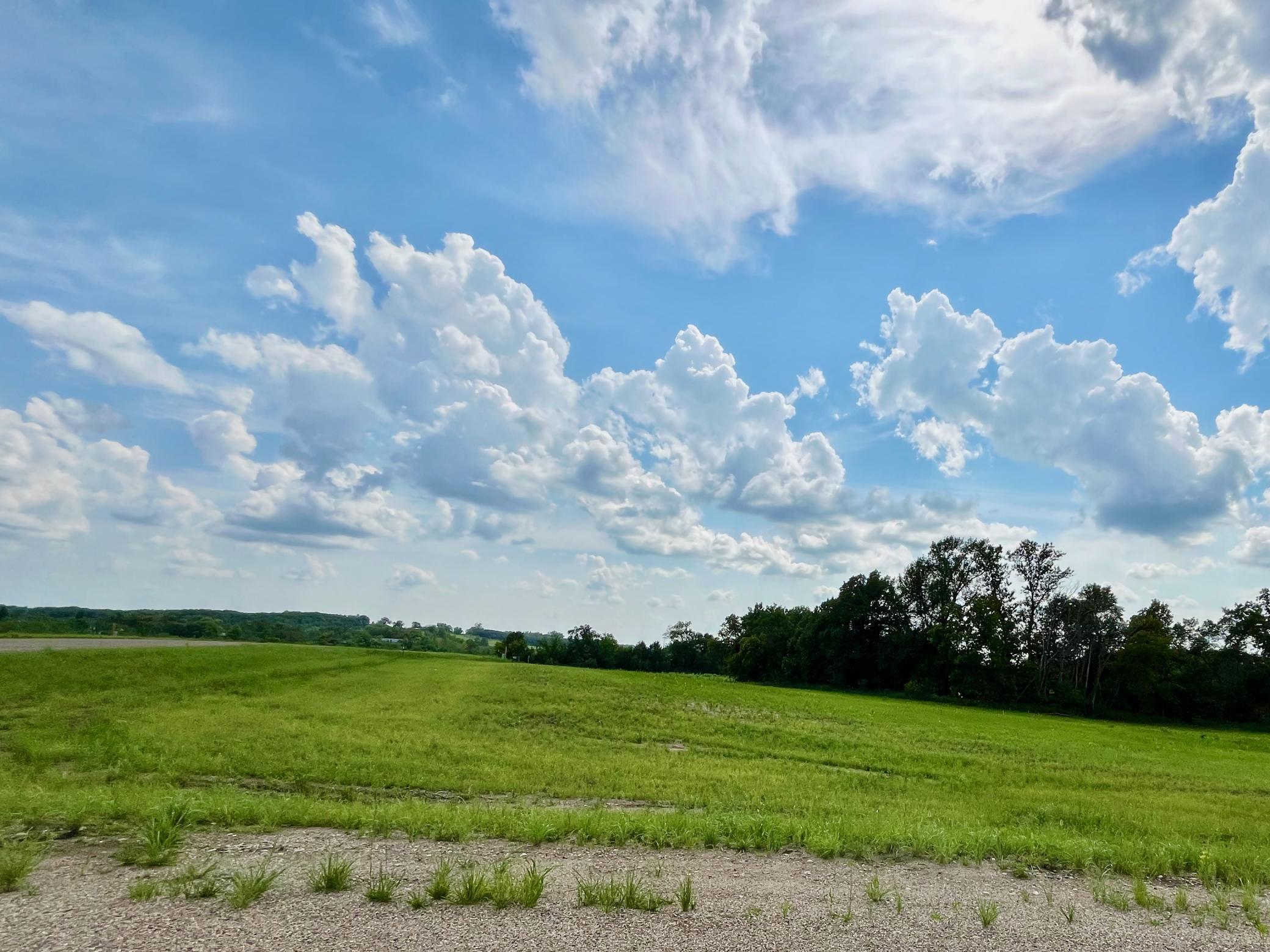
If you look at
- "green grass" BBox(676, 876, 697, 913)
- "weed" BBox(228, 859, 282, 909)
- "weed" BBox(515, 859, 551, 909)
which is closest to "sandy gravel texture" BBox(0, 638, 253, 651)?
"weed" BBox(228, 859, 282, 909)

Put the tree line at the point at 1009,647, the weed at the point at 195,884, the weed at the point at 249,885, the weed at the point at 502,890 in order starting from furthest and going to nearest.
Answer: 1. the tree line at the point at 1009,647
2. the weed at the point at 502,890
3. the weed at the point at 195,884
4. the weed at the point at 249,885

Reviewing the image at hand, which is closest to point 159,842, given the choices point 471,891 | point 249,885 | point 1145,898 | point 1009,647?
point 249,885

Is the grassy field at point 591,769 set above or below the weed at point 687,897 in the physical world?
below

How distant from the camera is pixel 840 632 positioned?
88.6 metres

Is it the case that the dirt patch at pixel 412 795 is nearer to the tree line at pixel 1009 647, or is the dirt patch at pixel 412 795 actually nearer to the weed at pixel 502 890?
the weed at pixel 502 890

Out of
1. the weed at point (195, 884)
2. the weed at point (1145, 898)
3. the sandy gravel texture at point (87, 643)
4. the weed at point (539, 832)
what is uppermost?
the weed at point (1145, 898)

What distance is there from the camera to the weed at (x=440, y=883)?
7863mm

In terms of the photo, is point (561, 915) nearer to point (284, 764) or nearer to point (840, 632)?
point (284, 764)

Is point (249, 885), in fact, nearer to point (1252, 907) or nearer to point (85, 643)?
point (1252, 907)

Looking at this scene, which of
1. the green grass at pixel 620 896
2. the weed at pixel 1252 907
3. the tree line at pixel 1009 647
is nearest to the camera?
the green grass at pixel 620 896

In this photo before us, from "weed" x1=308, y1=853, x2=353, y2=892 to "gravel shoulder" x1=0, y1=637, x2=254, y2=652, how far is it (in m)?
36.4

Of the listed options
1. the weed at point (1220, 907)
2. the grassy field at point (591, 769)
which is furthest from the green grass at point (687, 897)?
the weed at point (1220, 907)

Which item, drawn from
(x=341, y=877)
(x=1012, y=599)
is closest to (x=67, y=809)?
(x=341, y=877)

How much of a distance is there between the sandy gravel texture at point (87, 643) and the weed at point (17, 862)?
3338 centimetres
